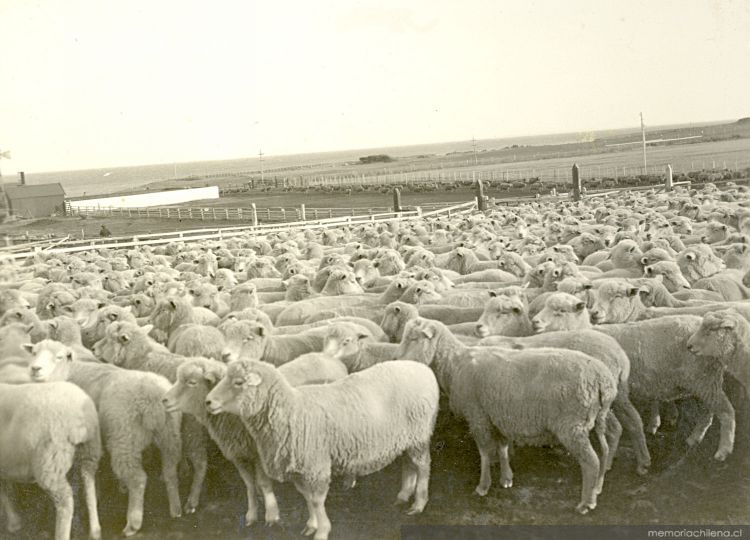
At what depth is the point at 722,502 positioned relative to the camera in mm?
5449

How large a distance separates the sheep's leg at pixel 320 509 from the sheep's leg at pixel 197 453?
1288mm

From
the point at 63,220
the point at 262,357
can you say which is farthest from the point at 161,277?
the point at 63,220

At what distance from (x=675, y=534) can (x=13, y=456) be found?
519cm

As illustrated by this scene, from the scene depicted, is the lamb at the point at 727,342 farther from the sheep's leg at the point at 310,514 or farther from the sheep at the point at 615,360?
the sheep's leg at the point at 310,514

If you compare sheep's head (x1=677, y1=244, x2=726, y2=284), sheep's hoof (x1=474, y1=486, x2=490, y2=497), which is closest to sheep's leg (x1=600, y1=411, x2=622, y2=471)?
sheep's hoof (x1=474, y1=486, x2=490, y2=497)

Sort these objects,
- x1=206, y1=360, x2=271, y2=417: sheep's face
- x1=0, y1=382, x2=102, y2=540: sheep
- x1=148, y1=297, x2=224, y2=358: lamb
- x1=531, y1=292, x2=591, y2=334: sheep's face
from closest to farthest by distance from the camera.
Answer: x1=206, y1=360, x2=271, y2=417: sheep's face, x1=0, y1=382, x2=102, y2=540: sheep, x1=531, y1=292, x2=591, y2=334: sheep's face, x1=148, y1=297, x2=224, y2=358: lamb

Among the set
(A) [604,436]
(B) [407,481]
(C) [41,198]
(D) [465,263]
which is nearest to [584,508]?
(A) [604,436]

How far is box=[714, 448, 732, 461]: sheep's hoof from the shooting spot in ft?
20.1

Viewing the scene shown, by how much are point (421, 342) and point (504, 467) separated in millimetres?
1341

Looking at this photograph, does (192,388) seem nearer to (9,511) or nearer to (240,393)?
(240,393)

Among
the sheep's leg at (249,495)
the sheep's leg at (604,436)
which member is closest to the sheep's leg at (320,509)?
the sheep's leg at (249,495)

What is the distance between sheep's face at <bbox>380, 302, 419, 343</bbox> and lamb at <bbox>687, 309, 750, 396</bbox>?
116 inches

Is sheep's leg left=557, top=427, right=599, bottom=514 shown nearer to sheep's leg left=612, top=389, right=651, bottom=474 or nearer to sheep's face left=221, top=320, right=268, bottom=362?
sheep's leg left=612, top=389, right=651, bottom=474

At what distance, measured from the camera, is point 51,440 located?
536 cm
